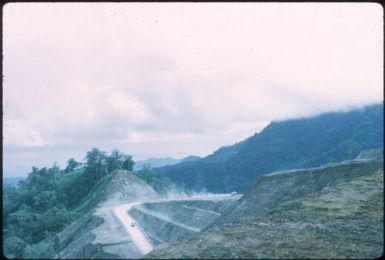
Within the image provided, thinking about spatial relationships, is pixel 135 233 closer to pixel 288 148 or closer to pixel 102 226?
pixel 102 226

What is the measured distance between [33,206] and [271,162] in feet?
159

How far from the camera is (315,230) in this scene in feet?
46.1

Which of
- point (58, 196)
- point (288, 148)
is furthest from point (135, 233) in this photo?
point (288, 148)

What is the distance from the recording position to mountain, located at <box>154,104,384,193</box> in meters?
78.3

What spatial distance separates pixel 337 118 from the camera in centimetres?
8969

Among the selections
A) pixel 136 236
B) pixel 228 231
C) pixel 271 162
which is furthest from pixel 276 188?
pixel 271 162

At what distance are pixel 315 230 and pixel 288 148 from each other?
77.6 metres

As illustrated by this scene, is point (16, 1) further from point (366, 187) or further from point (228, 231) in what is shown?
point (366, 187)

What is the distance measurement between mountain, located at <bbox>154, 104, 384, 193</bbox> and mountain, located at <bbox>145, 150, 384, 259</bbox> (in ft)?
183

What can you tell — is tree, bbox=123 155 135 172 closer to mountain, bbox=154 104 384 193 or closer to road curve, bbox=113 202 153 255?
mountain, bbox=154 104 384 193

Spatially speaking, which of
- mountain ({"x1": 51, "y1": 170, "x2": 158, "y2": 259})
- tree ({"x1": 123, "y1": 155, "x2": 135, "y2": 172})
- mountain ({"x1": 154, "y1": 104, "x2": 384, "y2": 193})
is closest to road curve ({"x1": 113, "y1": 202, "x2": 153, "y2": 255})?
mountain ({"x1": 51, "y1": 170, "x2": 158, "y2": 259})

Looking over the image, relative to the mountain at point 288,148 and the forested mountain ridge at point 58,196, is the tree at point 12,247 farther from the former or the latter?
the mountain at point 288,148

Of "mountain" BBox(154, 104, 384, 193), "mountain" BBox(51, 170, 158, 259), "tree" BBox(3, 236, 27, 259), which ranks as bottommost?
"tree" BBox(3, 236, 27, 259)

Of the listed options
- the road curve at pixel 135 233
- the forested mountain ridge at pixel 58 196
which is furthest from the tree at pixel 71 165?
the road curve at pixel 135 233
